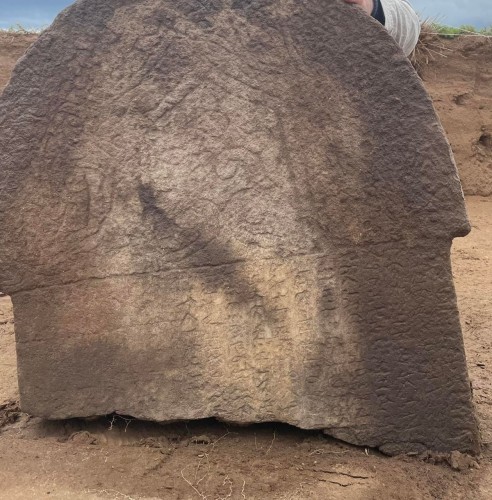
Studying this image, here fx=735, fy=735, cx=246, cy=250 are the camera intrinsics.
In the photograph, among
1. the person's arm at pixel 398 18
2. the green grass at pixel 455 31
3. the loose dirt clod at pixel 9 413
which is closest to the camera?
the person's arm at pixel 398 18

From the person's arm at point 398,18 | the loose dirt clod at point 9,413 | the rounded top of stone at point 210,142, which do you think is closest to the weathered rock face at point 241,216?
the rounded top of stone at point 210,142

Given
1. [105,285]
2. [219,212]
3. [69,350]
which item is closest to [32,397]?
[69,350]

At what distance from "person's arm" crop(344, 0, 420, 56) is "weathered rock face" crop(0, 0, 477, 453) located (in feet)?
0.87

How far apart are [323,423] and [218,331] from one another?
407 millimetres

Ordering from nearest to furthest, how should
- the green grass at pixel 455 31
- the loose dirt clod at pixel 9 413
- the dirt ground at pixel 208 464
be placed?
the dirt ground at pixel 208 464
the loose dirt clod at pixel 9 413
the green grass at pixel 455 31

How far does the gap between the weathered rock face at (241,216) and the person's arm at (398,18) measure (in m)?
0.27

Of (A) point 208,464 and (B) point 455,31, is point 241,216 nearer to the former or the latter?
(A) point 208,464

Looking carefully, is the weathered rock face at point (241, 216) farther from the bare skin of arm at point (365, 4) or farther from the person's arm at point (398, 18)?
the person's arm at point (398, 18)

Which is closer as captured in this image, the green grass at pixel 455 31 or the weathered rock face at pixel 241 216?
the weathered rock face at pixel 241 216

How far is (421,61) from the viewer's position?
6191mm

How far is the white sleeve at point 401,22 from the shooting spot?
2307mm

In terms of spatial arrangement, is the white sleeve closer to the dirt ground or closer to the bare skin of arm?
the bare skin of arm

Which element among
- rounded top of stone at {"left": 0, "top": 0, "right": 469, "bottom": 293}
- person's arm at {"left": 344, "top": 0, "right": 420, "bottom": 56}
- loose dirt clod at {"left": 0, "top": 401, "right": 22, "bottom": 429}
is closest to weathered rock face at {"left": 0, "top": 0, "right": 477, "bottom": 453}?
rounded top of stone at {"left": 0, "top": 0, "right": 469, "bottom": 293}

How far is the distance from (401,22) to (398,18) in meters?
0.02
